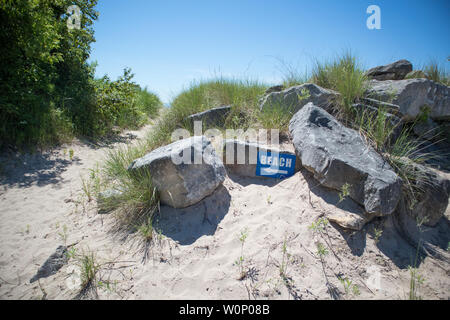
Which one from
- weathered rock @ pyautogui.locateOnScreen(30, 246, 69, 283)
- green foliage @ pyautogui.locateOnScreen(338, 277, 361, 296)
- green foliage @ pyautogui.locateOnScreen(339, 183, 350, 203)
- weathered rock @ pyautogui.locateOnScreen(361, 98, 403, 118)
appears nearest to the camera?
green foliage @ pyautogui.locateOnScreen(338, 277, 361, 296)

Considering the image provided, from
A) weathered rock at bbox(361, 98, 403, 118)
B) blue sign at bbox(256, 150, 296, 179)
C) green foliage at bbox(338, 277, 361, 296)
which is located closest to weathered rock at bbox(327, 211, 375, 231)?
green foliage at bbox(338, 277, 361, 296)

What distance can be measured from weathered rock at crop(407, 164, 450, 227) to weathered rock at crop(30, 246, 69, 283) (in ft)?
13.8

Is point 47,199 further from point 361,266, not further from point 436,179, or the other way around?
point 436,179

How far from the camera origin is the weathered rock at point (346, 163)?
95.7 inches

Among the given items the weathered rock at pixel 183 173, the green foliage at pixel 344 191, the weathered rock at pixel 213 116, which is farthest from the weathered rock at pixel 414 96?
the weathered rock at pixel 183 173

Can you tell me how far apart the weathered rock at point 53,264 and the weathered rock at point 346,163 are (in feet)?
10.4

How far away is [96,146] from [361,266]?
6.09 m

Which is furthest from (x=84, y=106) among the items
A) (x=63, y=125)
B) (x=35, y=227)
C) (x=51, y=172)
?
(x=35, y=227)

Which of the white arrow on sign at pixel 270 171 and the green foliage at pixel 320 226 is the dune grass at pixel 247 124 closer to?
the white arrow on sign at pixel 270 171

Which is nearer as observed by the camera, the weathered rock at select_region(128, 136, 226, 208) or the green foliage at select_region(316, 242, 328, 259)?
the green foliage at select_region(316, 242, 328, 259)

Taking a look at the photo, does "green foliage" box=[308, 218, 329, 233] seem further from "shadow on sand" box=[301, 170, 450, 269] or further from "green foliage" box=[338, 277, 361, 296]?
"green foliage" box=[338, 277, 361, 296]

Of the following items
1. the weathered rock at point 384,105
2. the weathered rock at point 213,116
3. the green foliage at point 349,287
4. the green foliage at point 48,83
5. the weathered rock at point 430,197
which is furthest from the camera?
the weathered rock at point 213,116

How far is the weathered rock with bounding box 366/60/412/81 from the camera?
5164mm

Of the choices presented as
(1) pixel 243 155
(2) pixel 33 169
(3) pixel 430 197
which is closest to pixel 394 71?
(3) pixel 430 197
